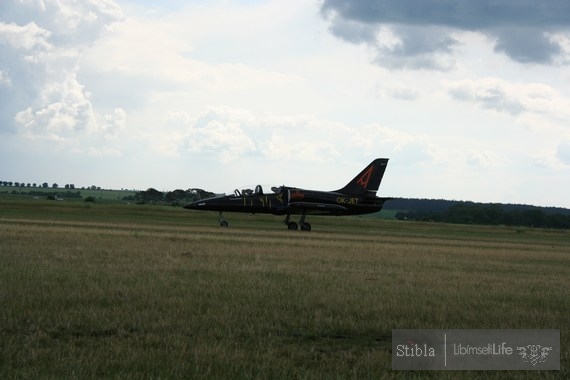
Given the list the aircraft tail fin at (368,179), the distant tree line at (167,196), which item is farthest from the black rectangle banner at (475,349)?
the distant tree line at (167,196)

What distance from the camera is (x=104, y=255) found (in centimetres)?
2112

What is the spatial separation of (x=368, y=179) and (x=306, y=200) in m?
5.17

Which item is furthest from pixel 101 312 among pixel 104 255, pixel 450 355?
pixel 104 255

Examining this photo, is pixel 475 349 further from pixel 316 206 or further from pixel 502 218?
pixel 502 218

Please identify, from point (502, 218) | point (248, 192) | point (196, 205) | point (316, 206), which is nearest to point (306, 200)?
point (316, 206)

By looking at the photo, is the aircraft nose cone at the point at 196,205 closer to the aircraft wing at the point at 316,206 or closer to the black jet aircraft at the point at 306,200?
the black jet aircraft at the point at 306,200

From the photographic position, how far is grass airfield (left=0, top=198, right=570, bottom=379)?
30.4 feet

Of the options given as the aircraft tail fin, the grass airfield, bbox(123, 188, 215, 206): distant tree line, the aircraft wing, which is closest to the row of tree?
bbox(123, 188, 215, 206): distant tree line

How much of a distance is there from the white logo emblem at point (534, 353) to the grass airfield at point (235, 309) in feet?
0.92

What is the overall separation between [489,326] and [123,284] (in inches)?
275

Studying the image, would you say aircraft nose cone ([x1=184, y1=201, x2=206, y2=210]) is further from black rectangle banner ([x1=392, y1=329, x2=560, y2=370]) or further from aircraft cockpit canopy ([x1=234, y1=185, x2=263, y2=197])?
black rectangle banner ([x1=392, y1=329, x2=560, y2=370])

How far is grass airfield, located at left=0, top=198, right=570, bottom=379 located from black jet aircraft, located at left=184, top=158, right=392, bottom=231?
25.8m

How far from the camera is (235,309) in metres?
12.7

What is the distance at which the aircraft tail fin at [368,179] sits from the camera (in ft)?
176
